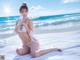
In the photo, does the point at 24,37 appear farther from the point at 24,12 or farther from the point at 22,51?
the point at 24,12

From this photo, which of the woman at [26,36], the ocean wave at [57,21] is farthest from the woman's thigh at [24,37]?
the ocean wave at [57,21]

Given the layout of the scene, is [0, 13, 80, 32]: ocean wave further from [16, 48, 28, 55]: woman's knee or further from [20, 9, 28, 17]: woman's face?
[16, 48, 28, 55]: woman's knee

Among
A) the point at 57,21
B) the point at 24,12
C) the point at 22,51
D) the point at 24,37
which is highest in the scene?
the point at 24,12

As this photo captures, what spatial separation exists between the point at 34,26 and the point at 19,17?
0.17m

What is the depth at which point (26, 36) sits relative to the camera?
7.20ft

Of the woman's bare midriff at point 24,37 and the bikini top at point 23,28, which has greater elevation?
the bikini top at point 23,28

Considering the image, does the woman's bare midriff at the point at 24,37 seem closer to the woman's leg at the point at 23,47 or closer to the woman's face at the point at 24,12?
the woman's leg at the point at 23,47

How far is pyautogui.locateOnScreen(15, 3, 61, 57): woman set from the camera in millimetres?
2170

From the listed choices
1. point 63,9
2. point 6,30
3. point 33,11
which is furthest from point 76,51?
point 6,30

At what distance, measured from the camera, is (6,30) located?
2264 millimetres

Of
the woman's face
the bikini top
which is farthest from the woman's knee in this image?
the woman's face

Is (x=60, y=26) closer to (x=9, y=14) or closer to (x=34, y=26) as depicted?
(x=34, y=26)

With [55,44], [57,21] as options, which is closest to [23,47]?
[55,44]

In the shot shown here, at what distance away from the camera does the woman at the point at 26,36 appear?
2170 mm
